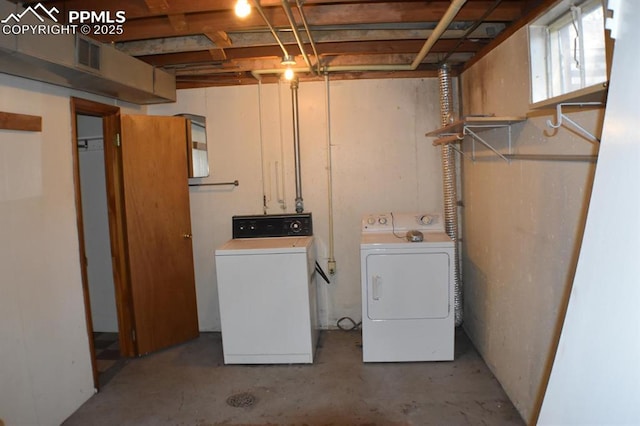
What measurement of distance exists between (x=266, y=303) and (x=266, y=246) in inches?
16.3

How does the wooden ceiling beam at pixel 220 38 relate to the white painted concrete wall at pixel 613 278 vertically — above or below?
above

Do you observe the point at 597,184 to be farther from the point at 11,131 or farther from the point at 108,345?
the point at 108,345

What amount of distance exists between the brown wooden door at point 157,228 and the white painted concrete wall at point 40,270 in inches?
24.2

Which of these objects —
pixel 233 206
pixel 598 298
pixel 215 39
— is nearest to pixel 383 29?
pixel 215 39

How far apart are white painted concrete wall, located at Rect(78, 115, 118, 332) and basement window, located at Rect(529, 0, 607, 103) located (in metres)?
3.46

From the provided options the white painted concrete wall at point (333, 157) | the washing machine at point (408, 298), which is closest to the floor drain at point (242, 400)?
the washing machine at point (408, 298)

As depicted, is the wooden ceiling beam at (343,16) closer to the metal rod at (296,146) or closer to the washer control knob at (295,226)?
the metal rod at (296,146)

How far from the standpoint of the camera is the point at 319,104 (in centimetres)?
400

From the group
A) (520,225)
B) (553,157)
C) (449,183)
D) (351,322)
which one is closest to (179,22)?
(553,157)

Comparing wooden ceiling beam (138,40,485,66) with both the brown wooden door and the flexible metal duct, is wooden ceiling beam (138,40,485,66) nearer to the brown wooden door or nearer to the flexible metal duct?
the flexible metal duct

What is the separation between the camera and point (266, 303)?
3.37 metres

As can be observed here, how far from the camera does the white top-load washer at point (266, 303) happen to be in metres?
3.35

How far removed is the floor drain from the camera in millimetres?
2883

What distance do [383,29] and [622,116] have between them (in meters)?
2.30
